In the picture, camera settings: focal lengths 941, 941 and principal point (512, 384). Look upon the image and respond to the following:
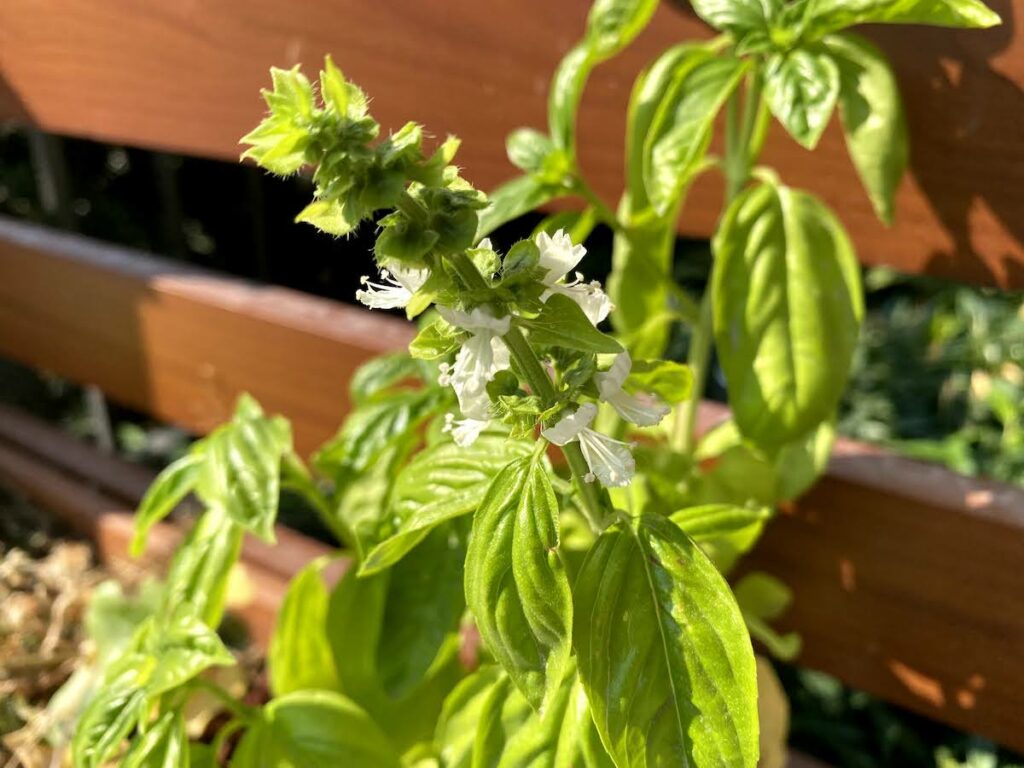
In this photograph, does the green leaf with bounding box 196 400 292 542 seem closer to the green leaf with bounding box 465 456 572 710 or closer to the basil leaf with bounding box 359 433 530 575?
the basil leaf with bounding box 359 433 530 575

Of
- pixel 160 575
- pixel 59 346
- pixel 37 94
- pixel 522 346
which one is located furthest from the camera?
pixel 59 346

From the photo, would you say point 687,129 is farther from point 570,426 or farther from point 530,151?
point 570,426

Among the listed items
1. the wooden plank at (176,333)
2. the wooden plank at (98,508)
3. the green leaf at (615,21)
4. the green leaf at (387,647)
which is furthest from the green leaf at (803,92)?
the wooden plank at (98,508)

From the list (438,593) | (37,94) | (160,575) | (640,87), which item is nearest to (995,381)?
(640,87)

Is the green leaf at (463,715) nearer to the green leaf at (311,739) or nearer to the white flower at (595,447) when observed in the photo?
the green leaf at (311,739)

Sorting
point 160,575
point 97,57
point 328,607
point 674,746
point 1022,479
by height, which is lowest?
point 160,575

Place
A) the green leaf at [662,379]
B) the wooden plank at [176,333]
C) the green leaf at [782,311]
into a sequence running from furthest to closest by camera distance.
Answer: the wooden plank at [176,333]
the green leaf at [782,311]
the green leaf at [662,379]

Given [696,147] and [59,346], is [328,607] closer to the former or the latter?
[696,147]

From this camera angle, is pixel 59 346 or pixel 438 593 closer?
pixel 438 593
